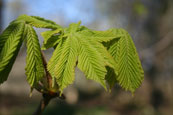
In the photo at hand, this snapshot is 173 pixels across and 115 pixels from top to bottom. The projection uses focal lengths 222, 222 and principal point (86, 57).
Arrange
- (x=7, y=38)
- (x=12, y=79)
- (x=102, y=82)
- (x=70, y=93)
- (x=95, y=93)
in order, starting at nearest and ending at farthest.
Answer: (x=102, y=82), (x=7, y=38), (x=70, y=93), (x=95, y=93), (x=12, y=79)

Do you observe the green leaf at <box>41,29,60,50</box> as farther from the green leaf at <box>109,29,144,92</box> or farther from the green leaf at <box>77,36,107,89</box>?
the green leaf at <box>109,29,144,92</box>

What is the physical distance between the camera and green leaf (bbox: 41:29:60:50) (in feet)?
2.82

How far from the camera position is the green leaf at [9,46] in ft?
2.68

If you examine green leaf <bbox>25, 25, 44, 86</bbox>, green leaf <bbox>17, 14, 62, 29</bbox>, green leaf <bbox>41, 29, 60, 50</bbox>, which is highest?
green leaf <bbox>17, 14, 62, 29</bbox>

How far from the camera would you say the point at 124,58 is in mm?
869

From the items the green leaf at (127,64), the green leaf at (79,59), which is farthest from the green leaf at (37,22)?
the green leaf at (127,64)

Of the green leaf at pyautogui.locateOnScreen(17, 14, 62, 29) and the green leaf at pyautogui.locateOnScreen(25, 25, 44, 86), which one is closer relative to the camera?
the green leaf at pyautogui.locateOnScreen(25, 25, 44, 86)

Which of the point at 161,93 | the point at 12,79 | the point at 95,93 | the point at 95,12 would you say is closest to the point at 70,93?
the point at 95,93

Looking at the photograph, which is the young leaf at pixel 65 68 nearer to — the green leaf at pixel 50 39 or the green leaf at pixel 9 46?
the green leaf at pixel 50 39

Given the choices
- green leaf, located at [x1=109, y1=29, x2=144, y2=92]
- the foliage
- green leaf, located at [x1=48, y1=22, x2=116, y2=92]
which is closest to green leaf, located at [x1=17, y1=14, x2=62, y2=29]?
the foliage

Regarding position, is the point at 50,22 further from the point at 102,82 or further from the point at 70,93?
the point at 70,93

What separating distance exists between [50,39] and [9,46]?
0.16 metres

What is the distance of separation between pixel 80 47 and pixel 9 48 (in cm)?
27

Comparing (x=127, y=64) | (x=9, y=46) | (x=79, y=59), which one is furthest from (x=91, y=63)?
(x=9, y=46)
